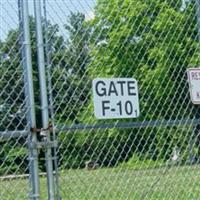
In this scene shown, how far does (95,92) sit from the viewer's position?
3584mm

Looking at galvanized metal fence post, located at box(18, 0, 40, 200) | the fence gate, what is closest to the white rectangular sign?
the fence gate

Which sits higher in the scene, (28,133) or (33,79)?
(33,79)

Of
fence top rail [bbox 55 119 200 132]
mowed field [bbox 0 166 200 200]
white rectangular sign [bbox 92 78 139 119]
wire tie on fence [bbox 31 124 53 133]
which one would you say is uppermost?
white rectangular sign [bbox 92 78 139 119]

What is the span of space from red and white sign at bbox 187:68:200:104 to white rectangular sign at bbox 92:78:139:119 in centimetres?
66

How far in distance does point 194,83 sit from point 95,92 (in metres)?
1.05

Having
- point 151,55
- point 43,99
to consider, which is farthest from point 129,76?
point 43,99

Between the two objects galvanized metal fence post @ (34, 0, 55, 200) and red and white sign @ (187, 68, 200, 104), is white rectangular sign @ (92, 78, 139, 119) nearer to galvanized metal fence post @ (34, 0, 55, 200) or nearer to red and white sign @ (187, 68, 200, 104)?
galvanized metal fence post @ (34, 0, 55, 200)

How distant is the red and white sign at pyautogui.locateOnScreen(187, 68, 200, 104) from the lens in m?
4.25

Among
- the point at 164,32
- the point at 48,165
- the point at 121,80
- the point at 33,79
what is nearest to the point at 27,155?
the point at 48,165

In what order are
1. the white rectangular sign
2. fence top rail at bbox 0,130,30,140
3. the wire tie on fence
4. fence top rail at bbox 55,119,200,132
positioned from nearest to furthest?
1. fence top rail at bbox 0,130,30,140
2. the wire tie on fence
3. fence top rail at bbox 55,119,200,132
4. the white rectangular sign

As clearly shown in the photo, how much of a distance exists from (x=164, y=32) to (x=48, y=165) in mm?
2068

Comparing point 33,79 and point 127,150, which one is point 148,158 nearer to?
point 127,150

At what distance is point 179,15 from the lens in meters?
4.94

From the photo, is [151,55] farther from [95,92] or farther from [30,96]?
[30,96]
